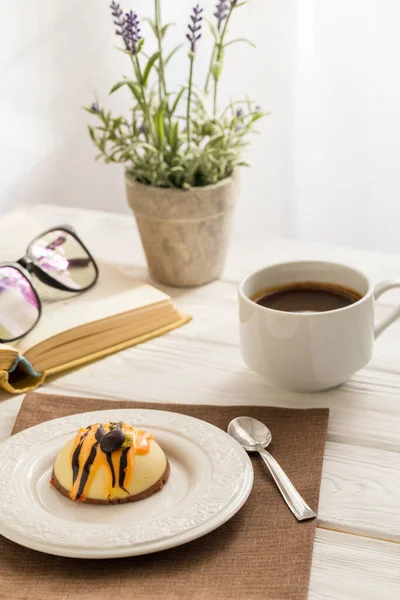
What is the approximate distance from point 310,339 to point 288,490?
0.17m

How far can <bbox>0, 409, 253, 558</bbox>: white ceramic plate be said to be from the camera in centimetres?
60

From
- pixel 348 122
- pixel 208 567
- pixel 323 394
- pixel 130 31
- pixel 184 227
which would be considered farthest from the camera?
pixel 348 122

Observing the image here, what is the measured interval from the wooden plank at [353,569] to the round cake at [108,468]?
0.14 m

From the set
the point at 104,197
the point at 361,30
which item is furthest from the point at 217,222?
the point at 104,197

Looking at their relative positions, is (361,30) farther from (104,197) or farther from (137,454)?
(137,454)

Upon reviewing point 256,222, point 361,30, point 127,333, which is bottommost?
point 256,222

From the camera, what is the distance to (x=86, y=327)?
36.8 inches

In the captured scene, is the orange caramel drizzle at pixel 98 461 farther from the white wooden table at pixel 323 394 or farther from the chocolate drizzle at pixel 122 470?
the white wooden table at pixel 323 394

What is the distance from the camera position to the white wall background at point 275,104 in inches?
60.2

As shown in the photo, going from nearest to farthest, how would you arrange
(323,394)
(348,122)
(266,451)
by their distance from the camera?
1. (266,451)
2. (323,394)
3. (348,122)

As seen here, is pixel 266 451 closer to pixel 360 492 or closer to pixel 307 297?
pixel 360 492

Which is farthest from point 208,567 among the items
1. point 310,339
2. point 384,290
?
point 384,290

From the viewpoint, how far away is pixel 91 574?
0.60 metres

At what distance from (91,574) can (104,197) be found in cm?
130
